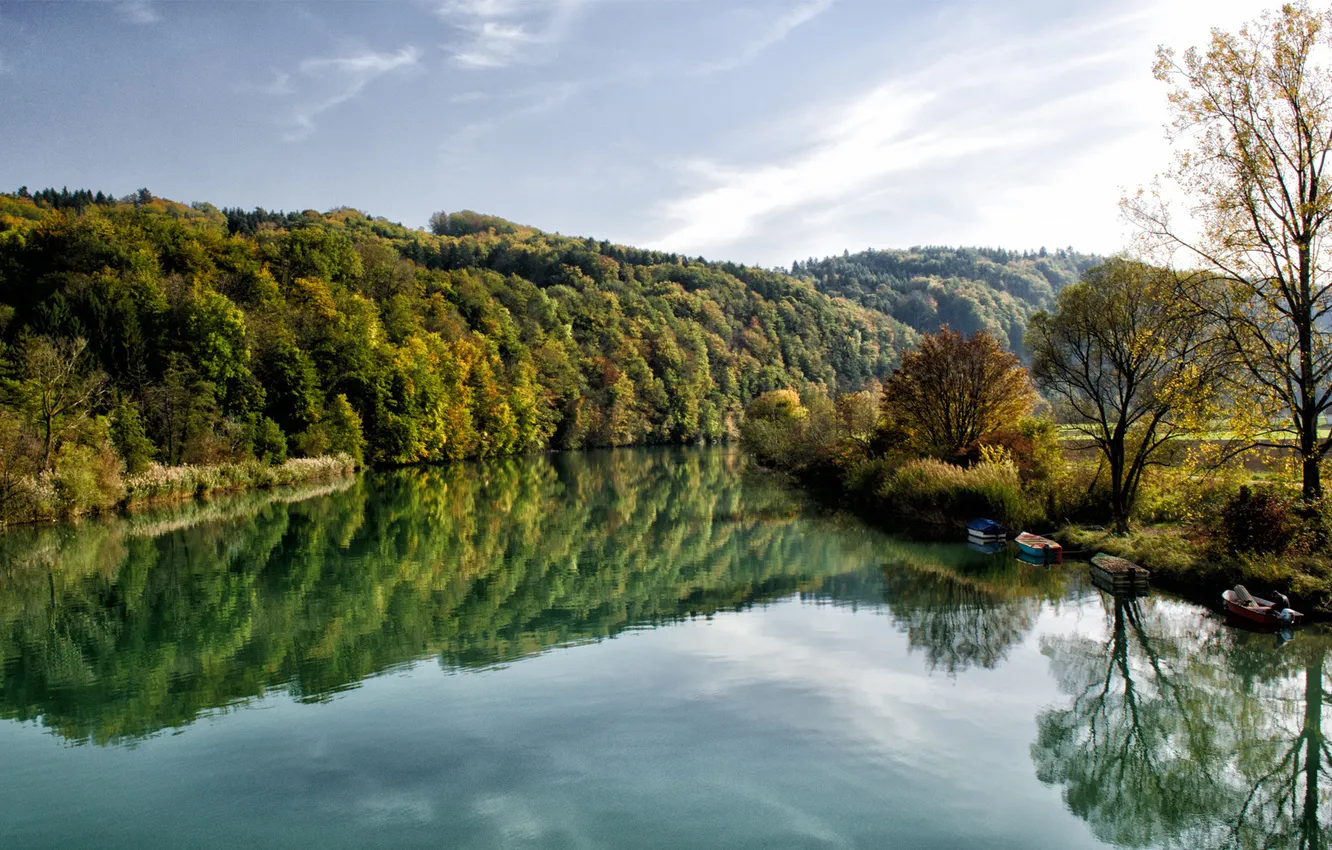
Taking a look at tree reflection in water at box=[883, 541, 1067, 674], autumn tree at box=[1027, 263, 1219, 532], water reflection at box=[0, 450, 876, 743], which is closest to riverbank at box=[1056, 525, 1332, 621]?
tree reflection in water at box=[883, 541, 1067, 674]

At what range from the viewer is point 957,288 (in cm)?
14738

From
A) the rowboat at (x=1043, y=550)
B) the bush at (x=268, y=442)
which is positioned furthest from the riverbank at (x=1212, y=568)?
the bush at (x=268, y=442)

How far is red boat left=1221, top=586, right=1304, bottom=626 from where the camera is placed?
41.5 feet

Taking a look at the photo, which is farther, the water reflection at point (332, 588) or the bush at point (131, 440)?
the bush at point (131, 440)

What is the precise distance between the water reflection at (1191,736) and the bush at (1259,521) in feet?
5.91

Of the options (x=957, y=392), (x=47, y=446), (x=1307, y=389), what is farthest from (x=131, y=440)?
(x=1307, y=389)

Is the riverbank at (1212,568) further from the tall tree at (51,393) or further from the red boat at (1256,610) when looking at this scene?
the tall tree at (51,393)

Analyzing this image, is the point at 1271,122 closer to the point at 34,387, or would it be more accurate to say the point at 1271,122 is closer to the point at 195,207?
the point at 34,387

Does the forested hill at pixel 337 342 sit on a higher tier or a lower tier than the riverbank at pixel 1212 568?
higher

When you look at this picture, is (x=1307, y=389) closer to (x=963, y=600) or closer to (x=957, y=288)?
(x=963, y=600)

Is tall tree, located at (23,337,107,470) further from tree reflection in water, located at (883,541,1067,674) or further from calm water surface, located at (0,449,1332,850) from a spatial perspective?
tree reflection in water, located at (883,541,1067,674)

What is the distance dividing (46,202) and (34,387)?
42.7 metres

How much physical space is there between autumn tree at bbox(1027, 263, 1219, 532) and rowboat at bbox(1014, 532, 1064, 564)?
1.76 m

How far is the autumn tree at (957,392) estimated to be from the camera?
2939cm
